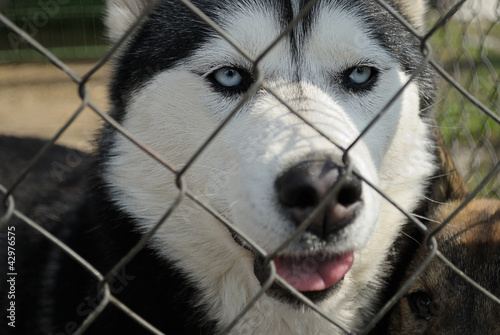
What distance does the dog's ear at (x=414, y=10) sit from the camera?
2.80 m

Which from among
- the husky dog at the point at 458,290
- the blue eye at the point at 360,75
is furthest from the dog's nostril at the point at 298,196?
the husky dog at the point at 458,290

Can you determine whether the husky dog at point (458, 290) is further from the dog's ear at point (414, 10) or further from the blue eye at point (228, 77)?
the blue eye at point (228, 77)

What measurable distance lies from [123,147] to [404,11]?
1.55m

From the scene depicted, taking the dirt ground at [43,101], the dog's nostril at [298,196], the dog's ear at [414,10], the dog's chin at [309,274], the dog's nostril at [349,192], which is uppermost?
the dog's ear at [414,10]

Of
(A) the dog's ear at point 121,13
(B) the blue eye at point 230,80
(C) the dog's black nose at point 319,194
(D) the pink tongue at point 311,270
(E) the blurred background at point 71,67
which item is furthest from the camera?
(E) the blurred background at point 71,67

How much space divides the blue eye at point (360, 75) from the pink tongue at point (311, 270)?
705 mm

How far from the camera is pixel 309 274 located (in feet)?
6.66

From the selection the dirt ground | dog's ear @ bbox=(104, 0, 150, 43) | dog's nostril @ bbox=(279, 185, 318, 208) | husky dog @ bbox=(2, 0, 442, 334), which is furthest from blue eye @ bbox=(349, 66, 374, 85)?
the dirt ground

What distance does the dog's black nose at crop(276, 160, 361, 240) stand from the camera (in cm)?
166

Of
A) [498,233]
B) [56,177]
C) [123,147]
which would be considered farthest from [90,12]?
[498,233]

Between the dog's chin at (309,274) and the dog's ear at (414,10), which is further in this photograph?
the dog's ear at (414,10)

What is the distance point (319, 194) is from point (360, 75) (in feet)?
2.70

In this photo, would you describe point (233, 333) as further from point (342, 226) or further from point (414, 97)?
point (414, 97)

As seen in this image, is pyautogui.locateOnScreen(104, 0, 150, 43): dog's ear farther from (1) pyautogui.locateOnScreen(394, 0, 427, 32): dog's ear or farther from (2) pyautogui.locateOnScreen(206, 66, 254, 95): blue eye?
(1) pyautogui.locateOnScreen(394, 0, 427, 32): dog's ear
